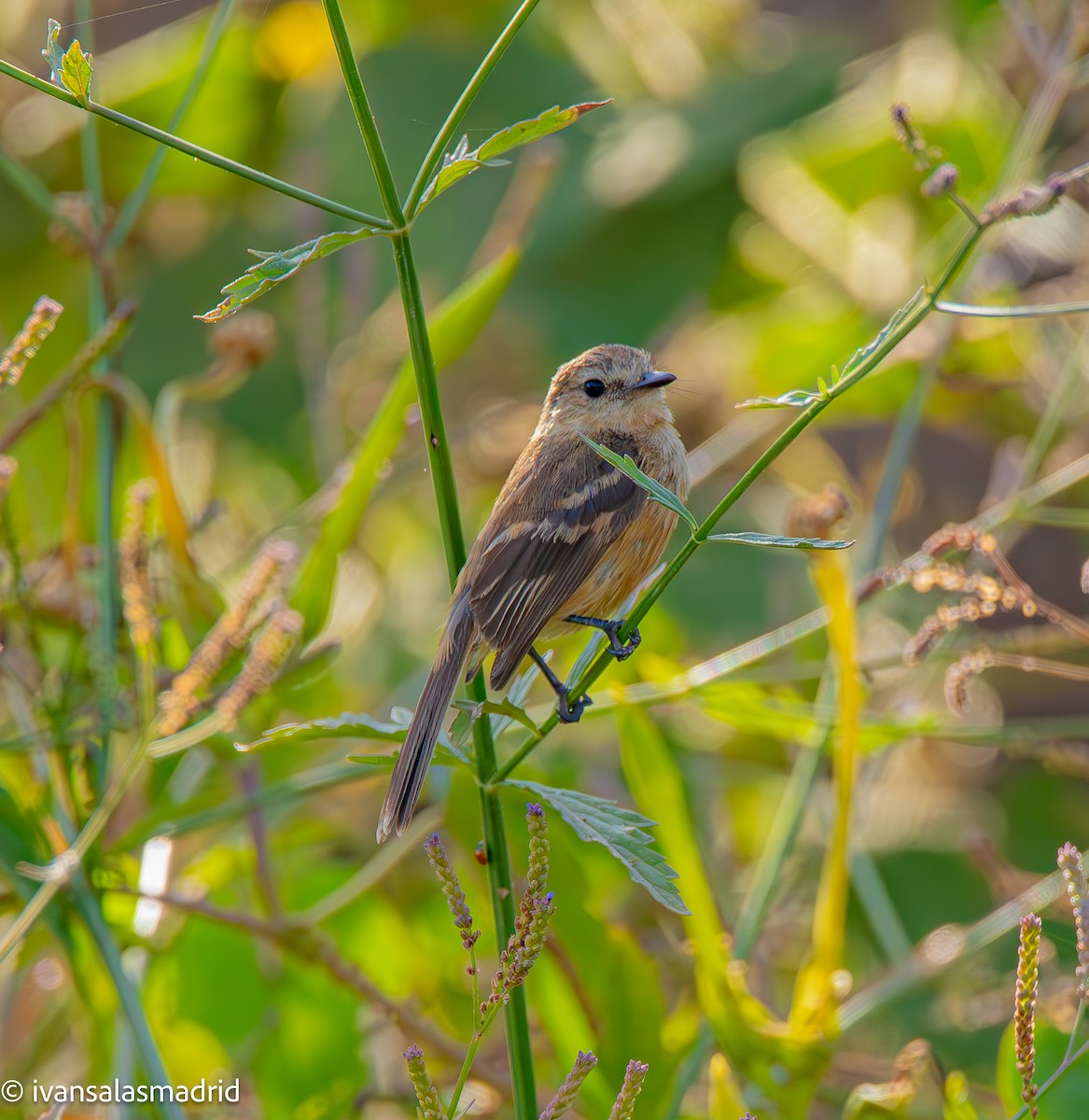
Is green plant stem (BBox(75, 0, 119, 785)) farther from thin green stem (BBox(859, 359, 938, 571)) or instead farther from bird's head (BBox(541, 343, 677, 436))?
thin green stem (BBox(859, 359, 938, 571))

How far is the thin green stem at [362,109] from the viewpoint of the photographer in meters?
1.14

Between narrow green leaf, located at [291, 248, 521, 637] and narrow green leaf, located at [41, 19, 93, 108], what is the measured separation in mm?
783

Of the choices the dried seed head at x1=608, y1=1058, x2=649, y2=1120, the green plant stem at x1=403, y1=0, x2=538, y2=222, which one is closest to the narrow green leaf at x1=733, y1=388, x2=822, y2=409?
the green plant stem at x1=403, y1=0, x2=538, y2=222

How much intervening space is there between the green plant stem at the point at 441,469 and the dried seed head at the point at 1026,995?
458mm

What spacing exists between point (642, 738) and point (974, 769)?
203 centimetres

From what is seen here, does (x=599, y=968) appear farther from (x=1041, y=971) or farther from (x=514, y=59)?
(x=514, y=59)

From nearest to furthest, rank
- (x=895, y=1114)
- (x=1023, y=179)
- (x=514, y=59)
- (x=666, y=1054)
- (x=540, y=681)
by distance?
1. (x=895, y=1114)
2. (x=666, y=1054)
3. (x=1023, y=179)
4. (x=540, y=681)
5. (x=514, y=59)

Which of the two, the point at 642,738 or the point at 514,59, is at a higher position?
the point at 514,59

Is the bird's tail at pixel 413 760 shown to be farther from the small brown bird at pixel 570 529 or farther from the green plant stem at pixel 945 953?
the green plant stem at pixel 945 953

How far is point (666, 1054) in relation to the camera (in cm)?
188

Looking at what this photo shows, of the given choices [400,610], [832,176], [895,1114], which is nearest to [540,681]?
[400,610]

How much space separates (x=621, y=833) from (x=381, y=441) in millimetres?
857

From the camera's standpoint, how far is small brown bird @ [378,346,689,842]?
1.95 metres

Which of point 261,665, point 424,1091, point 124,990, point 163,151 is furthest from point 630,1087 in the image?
point 163,151
